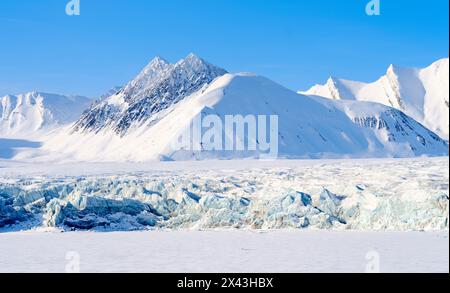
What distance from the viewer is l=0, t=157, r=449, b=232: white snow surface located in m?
29.4

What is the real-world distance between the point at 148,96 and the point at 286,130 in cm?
5959

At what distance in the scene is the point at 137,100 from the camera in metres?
157

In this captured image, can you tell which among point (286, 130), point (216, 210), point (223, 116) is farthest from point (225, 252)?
point (223, 116)

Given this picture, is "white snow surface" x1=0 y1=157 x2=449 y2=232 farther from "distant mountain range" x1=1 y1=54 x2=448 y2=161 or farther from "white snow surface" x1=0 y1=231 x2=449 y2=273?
"distant mountain range" x1=1 y1=54 x2=448 y2=161

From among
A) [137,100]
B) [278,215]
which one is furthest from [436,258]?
[137,100]

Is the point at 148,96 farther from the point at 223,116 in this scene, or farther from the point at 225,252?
the point at 225,252

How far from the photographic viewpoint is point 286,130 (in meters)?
106

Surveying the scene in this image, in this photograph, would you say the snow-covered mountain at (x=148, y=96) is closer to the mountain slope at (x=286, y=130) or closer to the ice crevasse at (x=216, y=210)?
the mountain slope at (x=286, y=130)

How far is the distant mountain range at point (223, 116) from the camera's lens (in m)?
104

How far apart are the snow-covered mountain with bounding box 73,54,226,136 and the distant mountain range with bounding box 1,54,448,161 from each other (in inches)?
11.4

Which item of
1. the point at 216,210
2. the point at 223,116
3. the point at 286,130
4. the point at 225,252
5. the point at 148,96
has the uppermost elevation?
the point at 148,96

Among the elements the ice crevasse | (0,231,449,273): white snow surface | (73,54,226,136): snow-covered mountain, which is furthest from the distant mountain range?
(0,231,449,273): white snow surface
